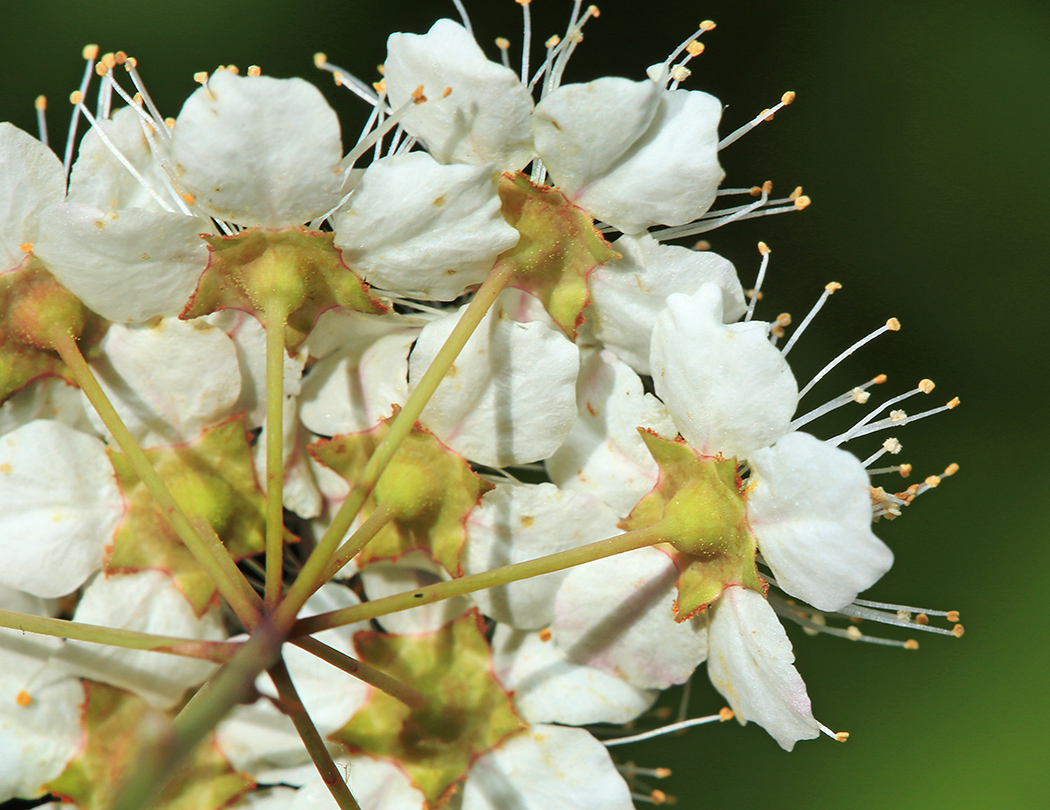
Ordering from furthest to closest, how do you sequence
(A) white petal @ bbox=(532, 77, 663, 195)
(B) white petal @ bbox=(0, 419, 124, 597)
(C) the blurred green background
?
1. (C) the blurred green background
2. (B) white petal @ bbox=(0, 419, 124, 597)
3. (A) white petal @ bbox=(532, 77, 663, 195)

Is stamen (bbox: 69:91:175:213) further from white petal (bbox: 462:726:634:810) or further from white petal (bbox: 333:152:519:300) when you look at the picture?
white petal (bbox: 462:726:634:810)

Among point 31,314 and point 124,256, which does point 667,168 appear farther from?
point 31,314

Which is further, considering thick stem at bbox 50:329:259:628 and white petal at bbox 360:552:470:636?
white petal at bbox 360:552:470:636

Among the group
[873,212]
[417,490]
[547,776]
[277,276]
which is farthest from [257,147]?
[873,212]

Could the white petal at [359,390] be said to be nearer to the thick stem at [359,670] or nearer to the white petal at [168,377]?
the white petal at [168,377]

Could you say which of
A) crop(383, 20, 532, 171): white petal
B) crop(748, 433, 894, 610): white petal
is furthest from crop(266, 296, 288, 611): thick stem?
crop(748, 433, 894, 610): white petal

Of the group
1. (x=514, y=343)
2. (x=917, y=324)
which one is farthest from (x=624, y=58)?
(x=514, y=343)
